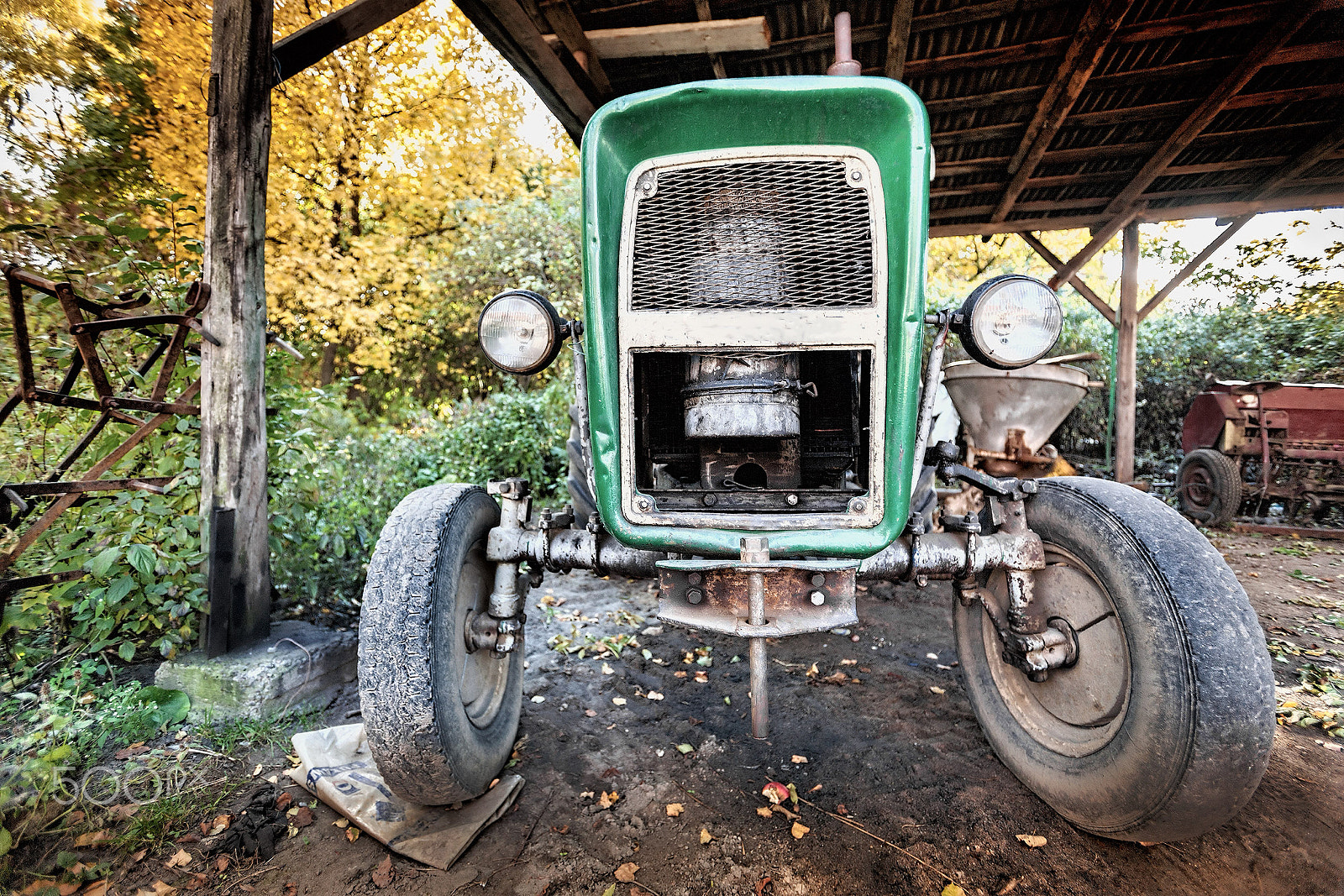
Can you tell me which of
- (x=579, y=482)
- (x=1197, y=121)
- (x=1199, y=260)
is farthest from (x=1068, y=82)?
(x=579, y=482)

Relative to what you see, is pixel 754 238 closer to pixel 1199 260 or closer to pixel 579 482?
pixel 579 482

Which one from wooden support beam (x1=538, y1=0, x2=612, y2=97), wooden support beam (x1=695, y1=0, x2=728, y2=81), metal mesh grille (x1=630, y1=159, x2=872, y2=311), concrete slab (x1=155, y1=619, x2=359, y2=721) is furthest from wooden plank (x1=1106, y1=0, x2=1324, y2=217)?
concrete slab (x1=155, y1=619, x2=359, y2=721)

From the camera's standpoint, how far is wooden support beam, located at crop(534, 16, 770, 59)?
3322 millimetres

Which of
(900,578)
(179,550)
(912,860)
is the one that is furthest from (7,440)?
(912,860)

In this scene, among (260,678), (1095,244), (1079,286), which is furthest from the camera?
(1079,286)

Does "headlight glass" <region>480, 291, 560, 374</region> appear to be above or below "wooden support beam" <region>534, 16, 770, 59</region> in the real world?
below

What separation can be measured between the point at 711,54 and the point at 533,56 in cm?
107

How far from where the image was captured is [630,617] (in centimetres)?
385

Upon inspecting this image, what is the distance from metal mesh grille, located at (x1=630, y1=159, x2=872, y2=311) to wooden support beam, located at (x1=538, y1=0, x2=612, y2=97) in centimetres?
227

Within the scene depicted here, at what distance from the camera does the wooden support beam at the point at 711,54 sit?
326cm

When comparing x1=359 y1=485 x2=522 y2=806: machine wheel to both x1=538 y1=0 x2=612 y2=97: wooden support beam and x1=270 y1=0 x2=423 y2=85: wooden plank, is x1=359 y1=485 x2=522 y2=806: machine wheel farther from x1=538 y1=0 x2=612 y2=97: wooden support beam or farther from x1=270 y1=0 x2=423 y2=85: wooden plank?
x1=538 y1=0 x2=612 y2=97: wooden support beam

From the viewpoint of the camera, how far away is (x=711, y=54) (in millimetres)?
3621

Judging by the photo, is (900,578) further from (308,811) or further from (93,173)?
(93,173)

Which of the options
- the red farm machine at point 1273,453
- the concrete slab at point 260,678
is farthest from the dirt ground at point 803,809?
the red farm machine at point 1273,453
